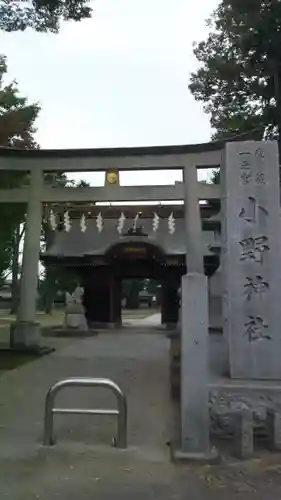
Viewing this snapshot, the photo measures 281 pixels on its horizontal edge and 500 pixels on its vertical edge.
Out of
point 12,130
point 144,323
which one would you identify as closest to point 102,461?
point 12,130

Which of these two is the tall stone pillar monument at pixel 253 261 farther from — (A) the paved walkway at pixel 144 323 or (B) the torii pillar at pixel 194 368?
(A) the paved walkway at pixel 144 323

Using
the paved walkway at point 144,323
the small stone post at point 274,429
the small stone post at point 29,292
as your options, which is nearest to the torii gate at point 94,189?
the small stone post at point 29,292

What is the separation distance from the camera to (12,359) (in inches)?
513

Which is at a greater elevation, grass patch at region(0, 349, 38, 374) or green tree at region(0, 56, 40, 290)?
green tree at region(0, 56, 40, 290)

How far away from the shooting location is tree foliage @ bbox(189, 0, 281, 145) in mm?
10609

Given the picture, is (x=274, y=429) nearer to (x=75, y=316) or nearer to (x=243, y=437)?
(x=243, y=437)

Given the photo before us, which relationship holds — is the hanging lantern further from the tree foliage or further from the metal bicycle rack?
the metal bicycle rack

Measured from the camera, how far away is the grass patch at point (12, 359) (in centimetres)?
1184

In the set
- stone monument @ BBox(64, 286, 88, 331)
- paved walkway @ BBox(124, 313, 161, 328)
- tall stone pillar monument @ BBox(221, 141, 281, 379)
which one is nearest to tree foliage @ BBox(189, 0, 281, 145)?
tall stone pillar monument @ BBox(221, 141, 281, 379)

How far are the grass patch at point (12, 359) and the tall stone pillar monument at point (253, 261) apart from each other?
242 inches

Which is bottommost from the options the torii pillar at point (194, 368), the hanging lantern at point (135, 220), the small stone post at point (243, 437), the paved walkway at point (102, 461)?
the paved walkway at point (102, 461)

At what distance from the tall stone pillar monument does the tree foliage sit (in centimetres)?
475

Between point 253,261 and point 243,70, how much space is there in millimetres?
6634

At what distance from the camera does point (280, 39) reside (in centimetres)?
1050
